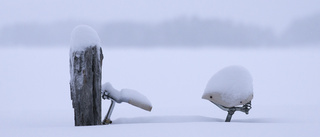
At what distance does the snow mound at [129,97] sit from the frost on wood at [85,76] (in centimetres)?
26

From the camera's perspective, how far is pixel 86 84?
12.1 ft

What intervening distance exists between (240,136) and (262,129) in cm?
43

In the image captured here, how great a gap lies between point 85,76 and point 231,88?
5.87ft

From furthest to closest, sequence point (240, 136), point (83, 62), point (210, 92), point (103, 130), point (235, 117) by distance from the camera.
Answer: point (235, 117), point (210, 92), point (83, 62), point (103, 130), point (240, 136)

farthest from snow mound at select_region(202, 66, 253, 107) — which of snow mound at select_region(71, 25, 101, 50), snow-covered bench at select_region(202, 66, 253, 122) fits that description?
snow mound at select_region(71, 25, 101, 50)

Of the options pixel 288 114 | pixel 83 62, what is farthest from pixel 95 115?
pixel 288 114

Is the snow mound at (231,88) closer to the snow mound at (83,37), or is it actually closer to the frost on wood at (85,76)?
the frost on wood at (85,76)

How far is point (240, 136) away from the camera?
9.41ft

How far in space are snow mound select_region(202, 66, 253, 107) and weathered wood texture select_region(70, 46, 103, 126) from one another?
138 centimetres

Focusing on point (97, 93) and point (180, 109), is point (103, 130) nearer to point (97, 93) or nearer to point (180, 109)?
point (97, 93)

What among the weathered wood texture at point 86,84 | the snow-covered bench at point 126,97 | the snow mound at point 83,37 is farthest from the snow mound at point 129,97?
the snow mound at point 83,37

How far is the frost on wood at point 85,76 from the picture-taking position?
3654 mm

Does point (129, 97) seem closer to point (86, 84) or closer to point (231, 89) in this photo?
point (86, 84)

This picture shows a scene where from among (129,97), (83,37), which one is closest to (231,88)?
(129,97)
